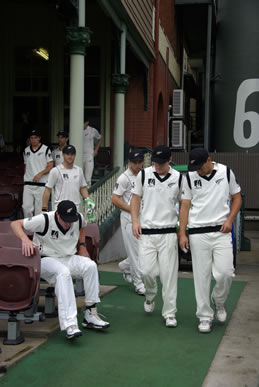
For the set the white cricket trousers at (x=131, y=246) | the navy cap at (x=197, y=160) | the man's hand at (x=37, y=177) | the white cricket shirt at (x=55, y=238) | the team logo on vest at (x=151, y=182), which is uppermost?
the navy cap at (x=197, y=160)

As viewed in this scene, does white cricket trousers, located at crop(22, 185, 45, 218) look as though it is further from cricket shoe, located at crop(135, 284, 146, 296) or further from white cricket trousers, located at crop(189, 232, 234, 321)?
white cricket trousers, located at crop(189, 232, 234, 321)

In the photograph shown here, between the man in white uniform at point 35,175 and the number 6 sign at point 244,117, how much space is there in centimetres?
1464

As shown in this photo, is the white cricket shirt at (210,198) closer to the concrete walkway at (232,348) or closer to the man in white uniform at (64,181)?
the concrete walkway at (232,348)

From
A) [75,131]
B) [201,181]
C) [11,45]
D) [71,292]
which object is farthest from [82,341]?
[11,45]

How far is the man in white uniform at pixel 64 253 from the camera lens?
594 cm

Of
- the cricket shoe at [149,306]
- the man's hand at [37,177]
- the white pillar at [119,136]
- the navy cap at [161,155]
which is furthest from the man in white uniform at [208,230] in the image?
the white pillar at [119,136]

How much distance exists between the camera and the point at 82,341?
5953mm

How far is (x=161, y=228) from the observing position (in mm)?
6699

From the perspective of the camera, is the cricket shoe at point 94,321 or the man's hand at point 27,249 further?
the cricket shoe at point 94,321

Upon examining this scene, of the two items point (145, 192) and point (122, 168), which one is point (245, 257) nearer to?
point (122, 168)

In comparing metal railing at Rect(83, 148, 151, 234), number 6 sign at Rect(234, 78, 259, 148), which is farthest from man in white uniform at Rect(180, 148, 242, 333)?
number 6 sign at Rect(234, 78, 259, 148)

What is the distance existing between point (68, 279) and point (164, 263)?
4.14 ft

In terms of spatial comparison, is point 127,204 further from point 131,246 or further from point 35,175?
point 35,175

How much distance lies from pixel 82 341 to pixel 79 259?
33.3 inches
